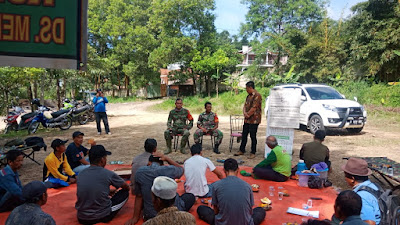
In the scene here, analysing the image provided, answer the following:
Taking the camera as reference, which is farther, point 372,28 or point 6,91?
point 372,28

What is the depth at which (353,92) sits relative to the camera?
17062 mm

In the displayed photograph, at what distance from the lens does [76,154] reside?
5.17 metres

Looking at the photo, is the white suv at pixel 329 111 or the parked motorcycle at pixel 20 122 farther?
the parked motorcycle at pixel 20 122

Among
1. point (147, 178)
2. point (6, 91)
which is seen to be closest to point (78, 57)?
point (147, 178)

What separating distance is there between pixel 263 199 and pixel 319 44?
1951 cm

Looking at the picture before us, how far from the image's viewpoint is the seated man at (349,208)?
7.07ft

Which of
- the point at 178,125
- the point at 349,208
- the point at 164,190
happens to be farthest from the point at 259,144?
the point at 164,190

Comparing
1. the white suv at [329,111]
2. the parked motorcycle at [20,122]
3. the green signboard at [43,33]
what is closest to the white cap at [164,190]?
the green signboard at [43,33]

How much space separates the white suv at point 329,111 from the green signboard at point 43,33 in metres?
8.69

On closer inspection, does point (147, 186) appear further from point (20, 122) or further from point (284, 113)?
point (20, 122)

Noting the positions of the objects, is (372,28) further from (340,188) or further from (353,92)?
(340,188)

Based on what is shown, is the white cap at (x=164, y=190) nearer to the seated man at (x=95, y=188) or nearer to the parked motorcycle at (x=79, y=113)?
the seated man at (x=95, y=188)

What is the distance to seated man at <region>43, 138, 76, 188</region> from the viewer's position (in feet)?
14.7

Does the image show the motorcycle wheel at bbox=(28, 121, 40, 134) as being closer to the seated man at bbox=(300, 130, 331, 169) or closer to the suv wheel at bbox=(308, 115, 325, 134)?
the seated man at bbox=(300, 130, 331, 169)
